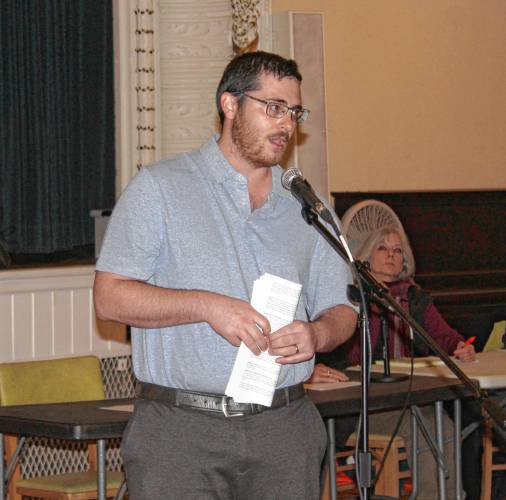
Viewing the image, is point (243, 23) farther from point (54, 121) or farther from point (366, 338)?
point (366, 338)

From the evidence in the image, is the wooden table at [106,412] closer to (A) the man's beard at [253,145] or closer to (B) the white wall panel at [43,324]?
(A) the man's beard at [253,145]

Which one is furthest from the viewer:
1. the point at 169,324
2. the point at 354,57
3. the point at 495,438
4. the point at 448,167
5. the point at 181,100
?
the point at 448,167

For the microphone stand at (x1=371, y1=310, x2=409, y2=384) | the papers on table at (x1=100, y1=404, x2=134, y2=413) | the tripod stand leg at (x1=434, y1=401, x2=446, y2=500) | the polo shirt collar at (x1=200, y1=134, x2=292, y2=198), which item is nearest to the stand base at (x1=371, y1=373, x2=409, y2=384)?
the microphone stand at (x1=371, y1=310, x2=409, y2=384)

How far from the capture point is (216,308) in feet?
8.22

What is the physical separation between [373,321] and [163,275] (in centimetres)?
300

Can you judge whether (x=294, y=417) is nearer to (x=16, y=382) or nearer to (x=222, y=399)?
(x=222, y=399)

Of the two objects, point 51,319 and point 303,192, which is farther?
point 51,319

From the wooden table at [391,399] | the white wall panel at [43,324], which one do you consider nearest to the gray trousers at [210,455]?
the wooden table at [391,399]

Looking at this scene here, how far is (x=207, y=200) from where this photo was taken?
8.98 feet

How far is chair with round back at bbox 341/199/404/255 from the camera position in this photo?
23.0 ft

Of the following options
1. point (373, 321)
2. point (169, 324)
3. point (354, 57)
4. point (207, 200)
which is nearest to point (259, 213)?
point (207, 200)

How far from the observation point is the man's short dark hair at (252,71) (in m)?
2.76

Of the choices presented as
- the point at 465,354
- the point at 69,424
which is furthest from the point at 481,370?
the point at 69,424

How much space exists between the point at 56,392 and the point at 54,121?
2.88 m
